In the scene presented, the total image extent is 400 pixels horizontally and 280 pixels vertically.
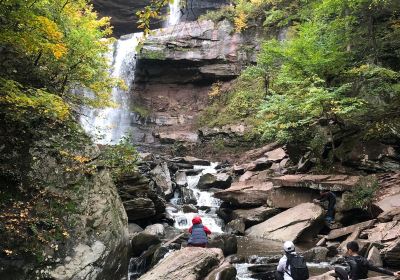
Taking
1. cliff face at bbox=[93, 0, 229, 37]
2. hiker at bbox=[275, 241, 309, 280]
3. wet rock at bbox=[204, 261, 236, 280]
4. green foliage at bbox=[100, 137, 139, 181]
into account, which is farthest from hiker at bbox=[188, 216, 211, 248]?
cliff face at bbox=[93, 0, 229, 37]

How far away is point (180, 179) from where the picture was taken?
2162 cm

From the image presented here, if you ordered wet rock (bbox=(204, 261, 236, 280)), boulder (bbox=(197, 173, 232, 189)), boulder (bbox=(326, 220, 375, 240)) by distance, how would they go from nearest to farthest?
wet rock (bbox=(204, 261, 236, 280)) < boulder (bbox=(326, 220, 375, 240)) < boulder (bbox=(197, 173, 232, 189))

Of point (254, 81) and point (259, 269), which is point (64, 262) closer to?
point (259, 269)

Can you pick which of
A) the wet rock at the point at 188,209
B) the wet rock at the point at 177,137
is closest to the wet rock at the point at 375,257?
the wet rock at the point at 188,209

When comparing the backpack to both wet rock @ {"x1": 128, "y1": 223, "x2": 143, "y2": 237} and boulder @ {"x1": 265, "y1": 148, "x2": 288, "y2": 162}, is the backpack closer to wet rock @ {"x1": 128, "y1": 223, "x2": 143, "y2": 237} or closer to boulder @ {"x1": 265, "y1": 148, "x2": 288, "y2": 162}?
wet rock @ {"x1": 128, "y1": 223, "x2": 143, "y2": 237}

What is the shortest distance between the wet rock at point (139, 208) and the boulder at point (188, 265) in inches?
253

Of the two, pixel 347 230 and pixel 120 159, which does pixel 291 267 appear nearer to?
pixel 347 230

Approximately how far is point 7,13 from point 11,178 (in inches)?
151

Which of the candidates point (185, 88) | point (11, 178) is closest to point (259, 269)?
point (11, 178)

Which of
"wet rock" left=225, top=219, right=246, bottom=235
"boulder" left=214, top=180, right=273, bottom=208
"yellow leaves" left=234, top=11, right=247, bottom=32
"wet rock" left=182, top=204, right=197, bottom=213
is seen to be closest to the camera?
"wet rock" left=225, top=219, right=246, bottom=235

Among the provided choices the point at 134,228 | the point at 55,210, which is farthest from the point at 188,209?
the point at 55,210

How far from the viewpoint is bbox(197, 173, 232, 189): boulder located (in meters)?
20.8

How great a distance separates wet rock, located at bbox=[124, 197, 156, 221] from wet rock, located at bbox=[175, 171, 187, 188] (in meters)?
5.38

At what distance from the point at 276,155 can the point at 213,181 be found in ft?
15.2
